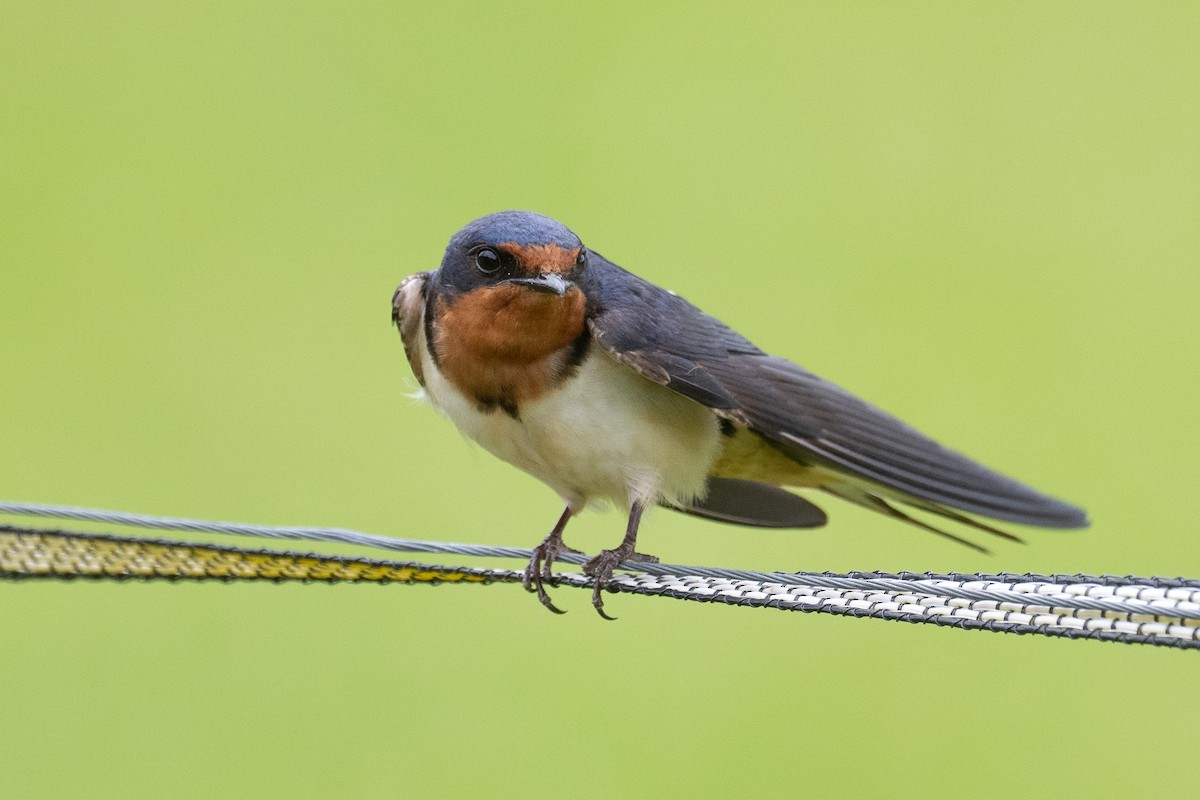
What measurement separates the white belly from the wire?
0.43m

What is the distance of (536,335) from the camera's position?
2264 millimetres

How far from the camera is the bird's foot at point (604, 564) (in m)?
2.23

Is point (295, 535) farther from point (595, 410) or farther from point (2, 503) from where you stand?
point (595, 410)

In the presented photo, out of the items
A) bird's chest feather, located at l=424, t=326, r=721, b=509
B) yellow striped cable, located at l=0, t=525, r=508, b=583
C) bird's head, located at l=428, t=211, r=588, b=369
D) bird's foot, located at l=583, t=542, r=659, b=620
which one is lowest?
yellow striped cable, located at l=0, t=525, r=508, b=583

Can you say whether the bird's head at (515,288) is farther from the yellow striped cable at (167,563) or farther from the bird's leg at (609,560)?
the yellow striped cable at (167,563)

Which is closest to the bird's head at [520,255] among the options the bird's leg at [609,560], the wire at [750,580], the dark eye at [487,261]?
the dark eye at [487,261]

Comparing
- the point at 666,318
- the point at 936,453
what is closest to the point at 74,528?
the point at 666,318

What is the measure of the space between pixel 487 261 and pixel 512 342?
136 mm

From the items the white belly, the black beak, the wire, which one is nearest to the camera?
the wire

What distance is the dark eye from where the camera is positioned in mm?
2266

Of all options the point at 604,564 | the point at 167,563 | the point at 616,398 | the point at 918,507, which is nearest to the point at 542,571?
the point at 604,564

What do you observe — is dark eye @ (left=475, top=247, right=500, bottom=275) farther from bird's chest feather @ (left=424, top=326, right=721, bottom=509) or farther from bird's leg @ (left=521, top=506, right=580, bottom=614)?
bird's leg @ (left=521, top=506, right=580, bottom=614)

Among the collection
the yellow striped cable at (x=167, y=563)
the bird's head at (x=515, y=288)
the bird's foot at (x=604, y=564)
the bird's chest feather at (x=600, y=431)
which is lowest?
the yellow striped cable at (x=167, y=563)

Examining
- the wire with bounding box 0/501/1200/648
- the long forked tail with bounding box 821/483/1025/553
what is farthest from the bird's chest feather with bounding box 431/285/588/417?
the long forked tail with bounding box 821/483/1025/553
